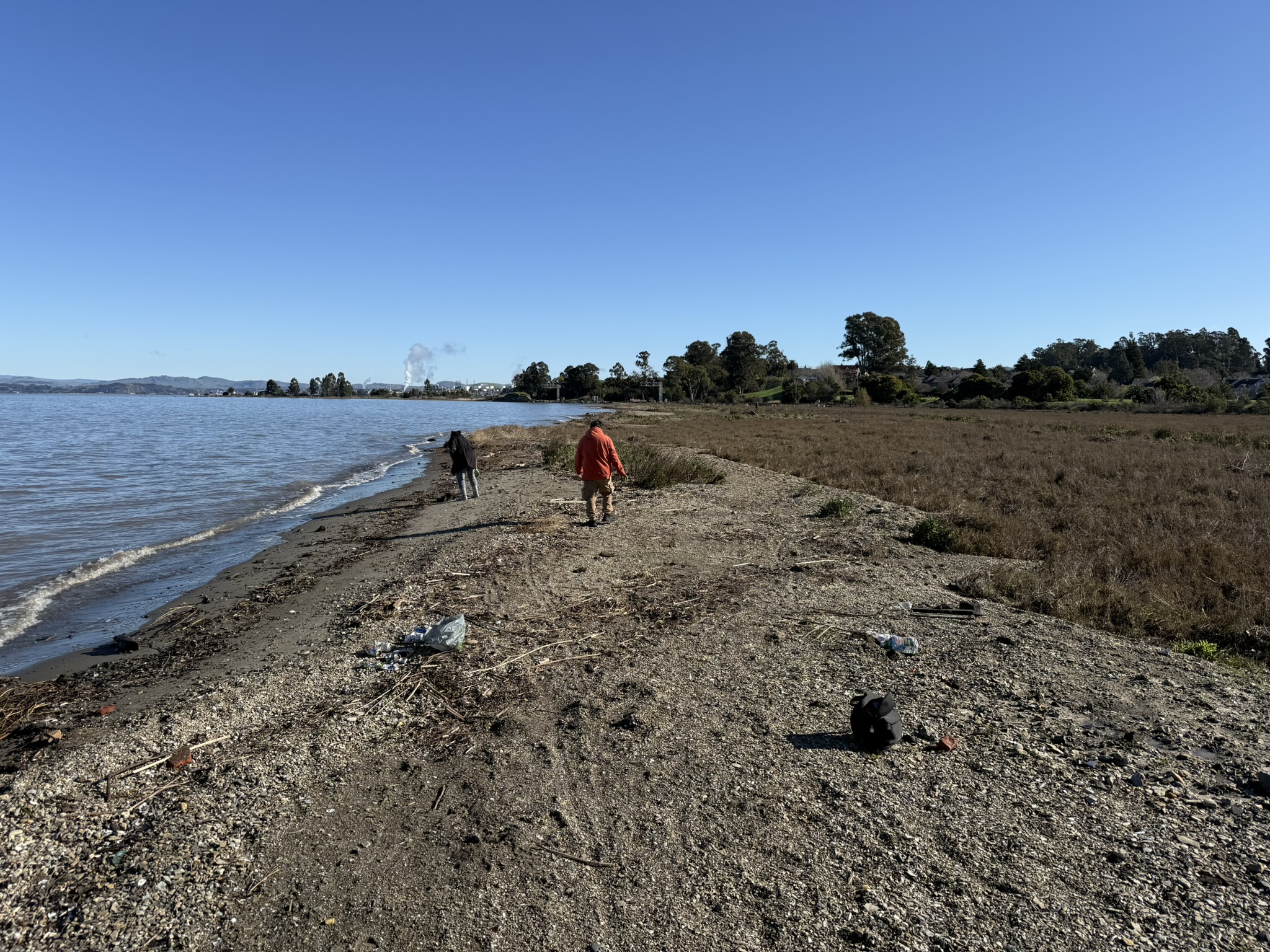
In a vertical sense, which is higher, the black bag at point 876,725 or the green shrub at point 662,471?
the green shrub at point 662,471

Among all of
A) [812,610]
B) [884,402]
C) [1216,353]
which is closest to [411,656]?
[812,610]

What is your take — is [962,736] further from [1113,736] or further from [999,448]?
[999,448]

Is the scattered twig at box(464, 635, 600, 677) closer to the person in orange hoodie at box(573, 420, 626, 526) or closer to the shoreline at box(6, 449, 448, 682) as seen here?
the shoreline at box(6, 449, 448, 682)

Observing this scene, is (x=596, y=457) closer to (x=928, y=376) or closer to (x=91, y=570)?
(x=91, y=570)

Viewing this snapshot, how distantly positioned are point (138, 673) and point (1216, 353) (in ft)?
576

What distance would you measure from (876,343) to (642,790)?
14011 centimetres

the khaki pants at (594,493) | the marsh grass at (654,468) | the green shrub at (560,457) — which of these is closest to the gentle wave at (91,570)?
the green shrub at (560,457)

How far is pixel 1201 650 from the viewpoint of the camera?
22.0ft

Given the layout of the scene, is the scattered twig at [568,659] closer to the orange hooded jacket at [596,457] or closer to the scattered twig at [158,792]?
the scattered twig at [158,792]

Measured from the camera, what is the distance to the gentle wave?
340 inches

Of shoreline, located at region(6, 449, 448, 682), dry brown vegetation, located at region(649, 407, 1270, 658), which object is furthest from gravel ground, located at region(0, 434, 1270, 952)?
dry brown vegetation, located at region(649, 407, 1270, 658)

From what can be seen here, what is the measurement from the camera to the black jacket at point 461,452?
52.5 feet

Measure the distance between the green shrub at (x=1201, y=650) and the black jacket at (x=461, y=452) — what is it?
1321 centimetres

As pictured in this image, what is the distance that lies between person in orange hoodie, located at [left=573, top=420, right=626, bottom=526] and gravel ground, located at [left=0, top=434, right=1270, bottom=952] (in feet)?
15.7
